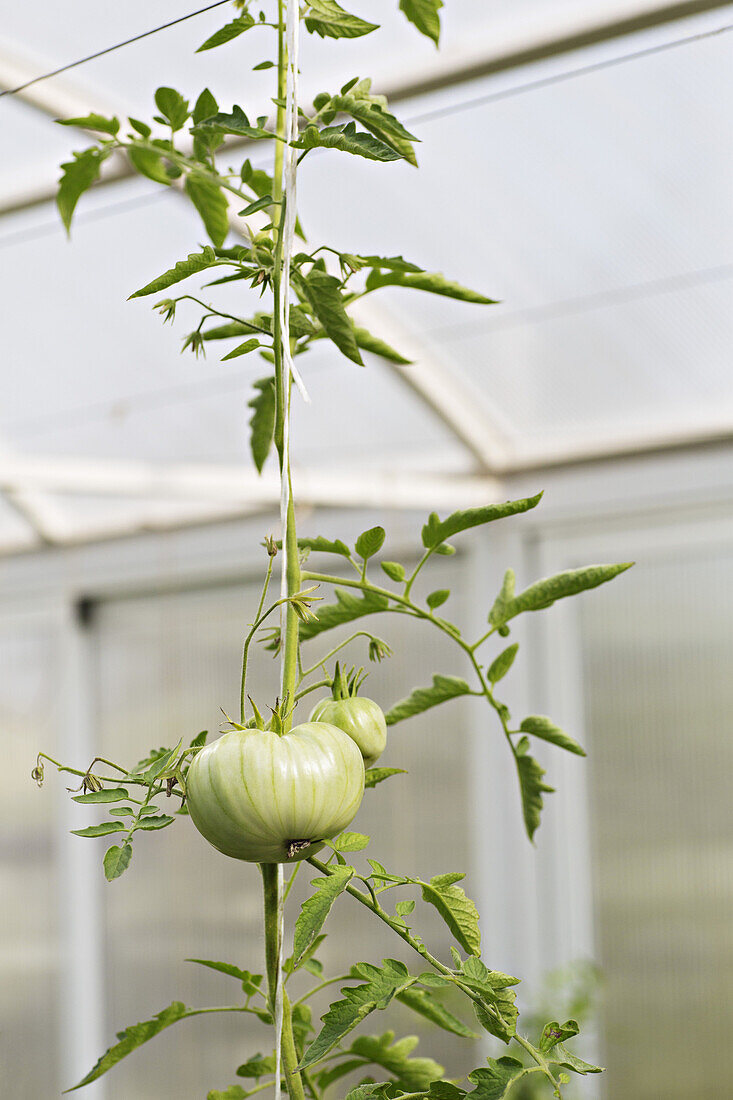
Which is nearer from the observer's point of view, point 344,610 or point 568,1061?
point 568,1061

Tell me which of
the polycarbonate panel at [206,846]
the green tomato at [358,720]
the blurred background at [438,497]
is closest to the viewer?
the green tomato at [358,720]

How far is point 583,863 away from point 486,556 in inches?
28.8

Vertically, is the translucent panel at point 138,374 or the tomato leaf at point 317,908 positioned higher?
the translucent panel at point 138,374

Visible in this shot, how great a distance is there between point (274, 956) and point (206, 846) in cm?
243

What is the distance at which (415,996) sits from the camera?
0.61 m

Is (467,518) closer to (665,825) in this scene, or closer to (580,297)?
(580,297)

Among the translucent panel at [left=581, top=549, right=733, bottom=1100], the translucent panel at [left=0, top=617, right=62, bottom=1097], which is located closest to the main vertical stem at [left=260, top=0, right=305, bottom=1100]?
the translucent panel at [left=581, top=549, right=733, bottom=1100]

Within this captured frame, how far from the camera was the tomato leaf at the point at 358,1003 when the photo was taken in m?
0.45

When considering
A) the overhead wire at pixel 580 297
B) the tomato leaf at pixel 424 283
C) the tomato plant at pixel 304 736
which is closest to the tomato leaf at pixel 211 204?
the tomato plant at pixel 304 736

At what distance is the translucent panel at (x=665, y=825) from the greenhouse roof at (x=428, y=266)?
37 centimetres

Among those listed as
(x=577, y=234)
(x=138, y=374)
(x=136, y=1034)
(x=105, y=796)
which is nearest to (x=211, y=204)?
(x=105, y=796)

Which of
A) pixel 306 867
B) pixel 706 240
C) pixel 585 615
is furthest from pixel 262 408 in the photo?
pixel 306 867

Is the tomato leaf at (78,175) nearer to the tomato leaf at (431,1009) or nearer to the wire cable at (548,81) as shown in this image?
the tomato leaf at (431,1009)

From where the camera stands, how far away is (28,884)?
2.95 metres
